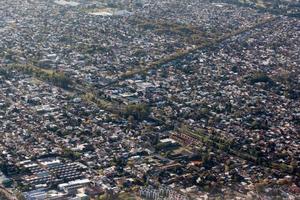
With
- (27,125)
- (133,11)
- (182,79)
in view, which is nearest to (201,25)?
(133,11)

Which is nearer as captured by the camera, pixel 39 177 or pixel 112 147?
pixel 39 177

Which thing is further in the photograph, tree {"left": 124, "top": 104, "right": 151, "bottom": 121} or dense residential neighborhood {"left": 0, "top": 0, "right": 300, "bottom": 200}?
tree {"left": 124, "top": 104, "right": 151, "bottom": 121}

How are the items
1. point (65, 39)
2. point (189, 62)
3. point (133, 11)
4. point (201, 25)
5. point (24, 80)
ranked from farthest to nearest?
point (133, 11) < point (201, 25) < point (65, 39) < point (189, 62) < point (24, 80)

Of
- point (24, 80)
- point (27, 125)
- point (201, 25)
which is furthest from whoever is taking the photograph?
point (201, 25)

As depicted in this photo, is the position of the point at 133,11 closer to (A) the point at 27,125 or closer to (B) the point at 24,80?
(B) the point at 24,80

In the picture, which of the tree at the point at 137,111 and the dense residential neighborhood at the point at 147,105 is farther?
the tree at the point at 137,111

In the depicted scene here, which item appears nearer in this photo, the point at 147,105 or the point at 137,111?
the point at 137,111
